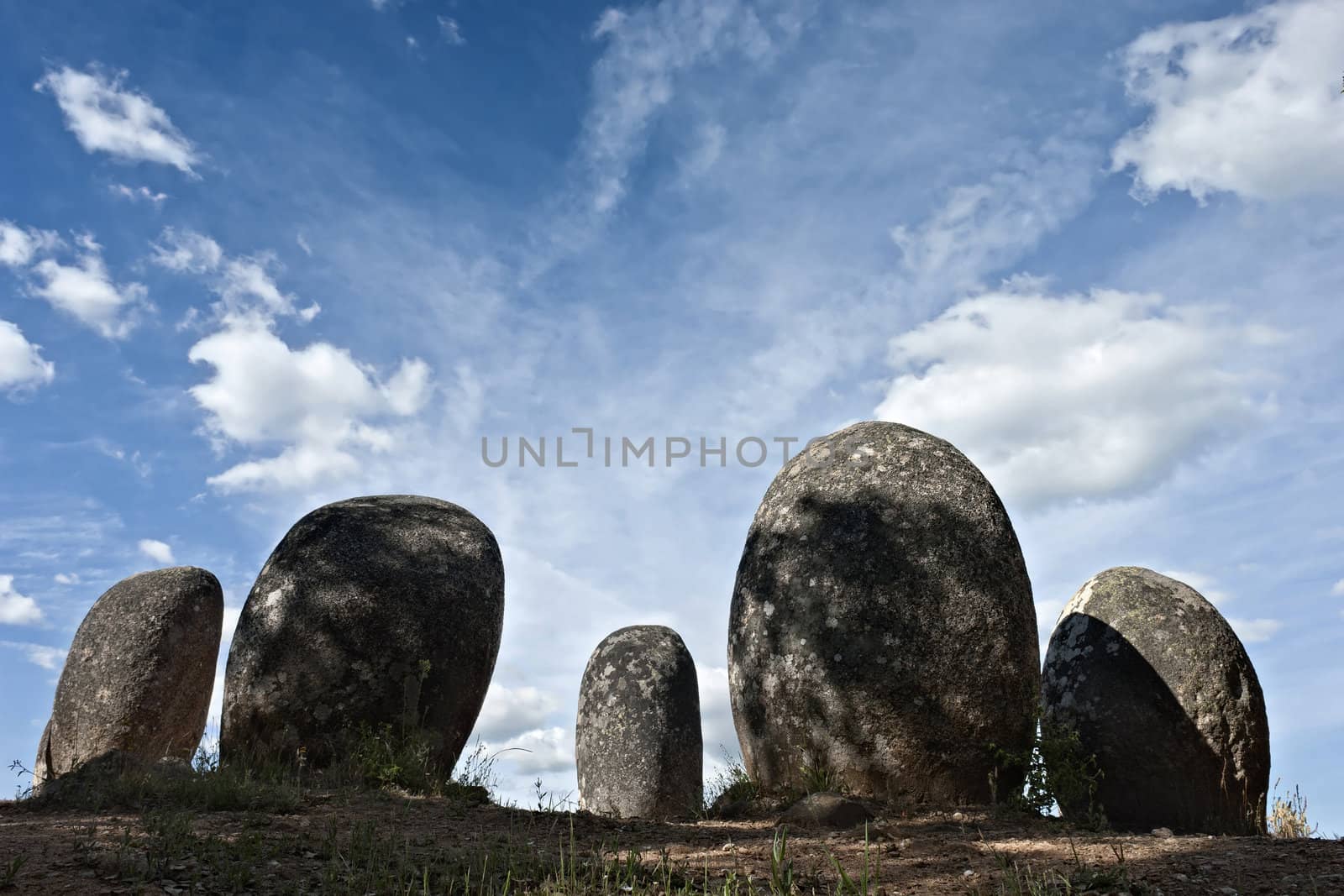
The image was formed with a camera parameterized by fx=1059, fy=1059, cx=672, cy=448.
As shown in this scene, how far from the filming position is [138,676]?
12.6 meters

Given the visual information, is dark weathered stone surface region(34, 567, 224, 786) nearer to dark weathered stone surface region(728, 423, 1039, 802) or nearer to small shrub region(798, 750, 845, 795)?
dark weathered stone surface region(728, 423, 1039, 802)

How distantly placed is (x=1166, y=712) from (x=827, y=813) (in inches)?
128

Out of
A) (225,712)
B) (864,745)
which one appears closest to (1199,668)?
(864,745)

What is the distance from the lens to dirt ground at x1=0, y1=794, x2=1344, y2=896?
17.3 feet

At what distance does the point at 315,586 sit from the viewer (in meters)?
9.77

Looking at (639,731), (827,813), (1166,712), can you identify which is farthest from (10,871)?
(1166,712)

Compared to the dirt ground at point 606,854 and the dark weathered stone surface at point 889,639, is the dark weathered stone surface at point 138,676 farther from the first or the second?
the dark weathered stone surface at point 889,639

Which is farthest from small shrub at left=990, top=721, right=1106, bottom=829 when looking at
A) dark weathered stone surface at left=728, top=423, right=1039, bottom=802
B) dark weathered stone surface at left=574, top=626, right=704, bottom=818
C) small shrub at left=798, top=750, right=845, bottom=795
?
dark weathered stone surface at left=574, top=626, right=704, bottom=818

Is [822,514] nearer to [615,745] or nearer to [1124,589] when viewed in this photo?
[1124,589]

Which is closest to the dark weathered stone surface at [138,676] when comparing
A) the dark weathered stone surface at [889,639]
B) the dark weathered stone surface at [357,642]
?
the dark weathered stone surface at [357,642]

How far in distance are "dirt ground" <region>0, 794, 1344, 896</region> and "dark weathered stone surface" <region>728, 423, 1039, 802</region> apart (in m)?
0.89

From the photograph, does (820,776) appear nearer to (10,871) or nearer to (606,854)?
(606,854)

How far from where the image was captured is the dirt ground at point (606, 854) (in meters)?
5.26

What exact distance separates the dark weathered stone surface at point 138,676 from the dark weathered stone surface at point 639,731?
4.75m
